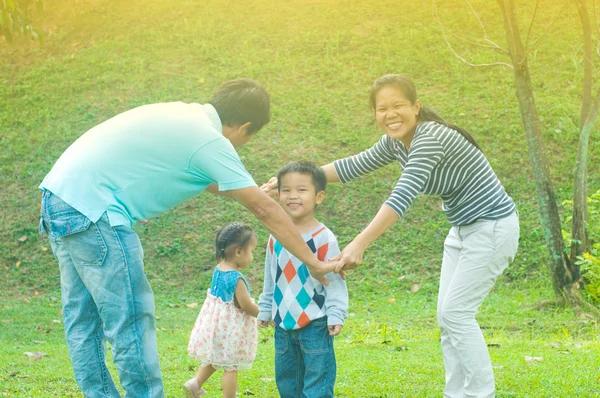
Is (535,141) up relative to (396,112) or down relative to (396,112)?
down

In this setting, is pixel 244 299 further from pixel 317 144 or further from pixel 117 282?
pixel 317 144

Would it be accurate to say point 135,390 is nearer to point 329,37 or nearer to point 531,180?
point 531,180

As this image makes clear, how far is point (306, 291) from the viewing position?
388 cm

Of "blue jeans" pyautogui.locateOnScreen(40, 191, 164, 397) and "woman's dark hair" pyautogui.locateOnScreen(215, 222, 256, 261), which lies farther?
"woman's dark hair" pyautogui.locateOnScreen(215, 222, 256, 261)

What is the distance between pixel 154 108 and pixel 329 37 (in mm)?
10718

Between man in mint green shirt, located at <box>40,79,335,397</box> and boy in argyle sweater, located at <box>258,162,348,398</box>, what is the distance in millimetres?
389

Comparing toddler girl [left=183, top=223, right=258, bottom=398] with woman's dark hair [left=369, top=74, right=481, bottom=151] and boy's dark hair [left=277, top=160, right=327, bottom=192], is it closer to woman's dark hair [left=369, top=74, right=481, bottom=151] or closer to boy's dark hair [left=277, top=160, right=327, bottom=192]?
boy's dark hair [left=277, top=160, right=327, bottom=192]

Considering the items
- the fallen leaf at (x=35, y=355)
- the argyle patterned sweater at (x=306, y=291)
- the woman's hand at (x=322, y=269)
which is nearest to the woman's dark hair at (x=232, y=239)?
the argyle patterned sweater at (x=306, y=291)

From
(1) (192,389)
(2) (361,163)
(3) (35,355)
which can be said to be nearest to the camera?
(2) (361,163)

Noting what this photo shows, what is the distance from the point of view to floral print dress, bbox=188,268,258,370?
455 centimetres

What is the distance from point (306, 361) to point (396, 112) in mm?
1375

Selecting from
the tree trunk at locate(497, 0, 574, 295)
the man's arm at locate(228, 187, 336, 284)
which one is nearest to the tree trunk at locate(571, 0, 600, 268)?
Result: the tree trunk at locate(497, 0, 574, 295)

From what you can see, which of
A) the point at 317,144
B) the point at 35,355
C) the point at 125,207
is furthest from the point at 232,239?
the point at 317,144

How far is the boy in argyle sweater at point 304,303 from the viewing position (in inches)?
151
